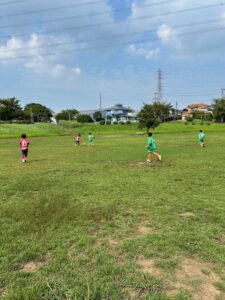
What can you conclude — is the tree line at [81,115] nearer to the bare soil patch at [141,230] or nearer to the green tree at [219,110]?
the green tree at [219,110]

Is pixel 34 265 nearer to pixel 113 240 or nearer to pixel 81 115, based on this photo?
pixel 113 240

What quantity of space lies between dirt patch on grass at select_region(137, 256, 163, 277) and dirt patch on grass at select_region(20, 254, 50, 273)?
1458 millimetres

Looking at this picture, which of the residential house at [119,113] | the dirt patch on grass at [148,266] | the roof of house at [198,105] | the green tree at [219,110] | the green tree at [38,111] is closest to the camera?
the dirt patch on grass at [148,266]

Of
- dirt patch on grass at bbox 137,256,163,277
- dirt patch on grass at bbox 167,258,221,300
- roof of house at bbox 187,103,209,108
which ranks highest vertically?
roof of house at bbox 187,103,209,108

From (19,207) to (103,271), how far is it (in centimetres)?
447

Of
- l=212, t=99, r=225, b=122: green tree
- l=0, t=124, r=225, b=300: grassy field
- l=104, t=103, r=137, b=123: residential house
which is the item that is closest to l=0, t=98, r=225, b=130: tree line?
l=212, t=99, r=225, b=122: green tree

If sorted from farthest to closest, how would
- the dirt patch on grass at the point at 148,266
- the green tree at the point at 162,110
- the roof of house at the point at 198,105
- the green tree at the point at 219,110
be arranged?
the roof of house at the point at 198,105
the green tree at the point at 162,110
the green tree at the point at 219,110
the dirt patch on grass at the point at 148,266

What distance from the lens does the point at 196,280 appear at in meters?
4.78

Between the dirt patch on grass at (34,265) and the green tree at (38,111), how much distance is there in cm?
13055

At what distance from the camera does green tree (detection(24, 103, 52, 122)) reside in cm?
13486

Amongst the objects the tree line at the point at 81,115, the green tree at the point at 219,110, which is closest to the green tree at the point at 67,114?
the tree line at the point at 81,115

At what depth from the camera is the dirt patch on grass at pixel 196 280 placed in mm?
4441

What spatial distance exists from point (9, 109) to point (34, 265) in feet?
385

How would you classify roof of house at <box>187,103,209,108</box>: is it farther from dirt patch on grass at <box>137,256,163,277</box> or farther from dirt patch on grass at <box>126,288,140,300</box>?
dirt patch on grass at <box>126,288,140,300</box>
